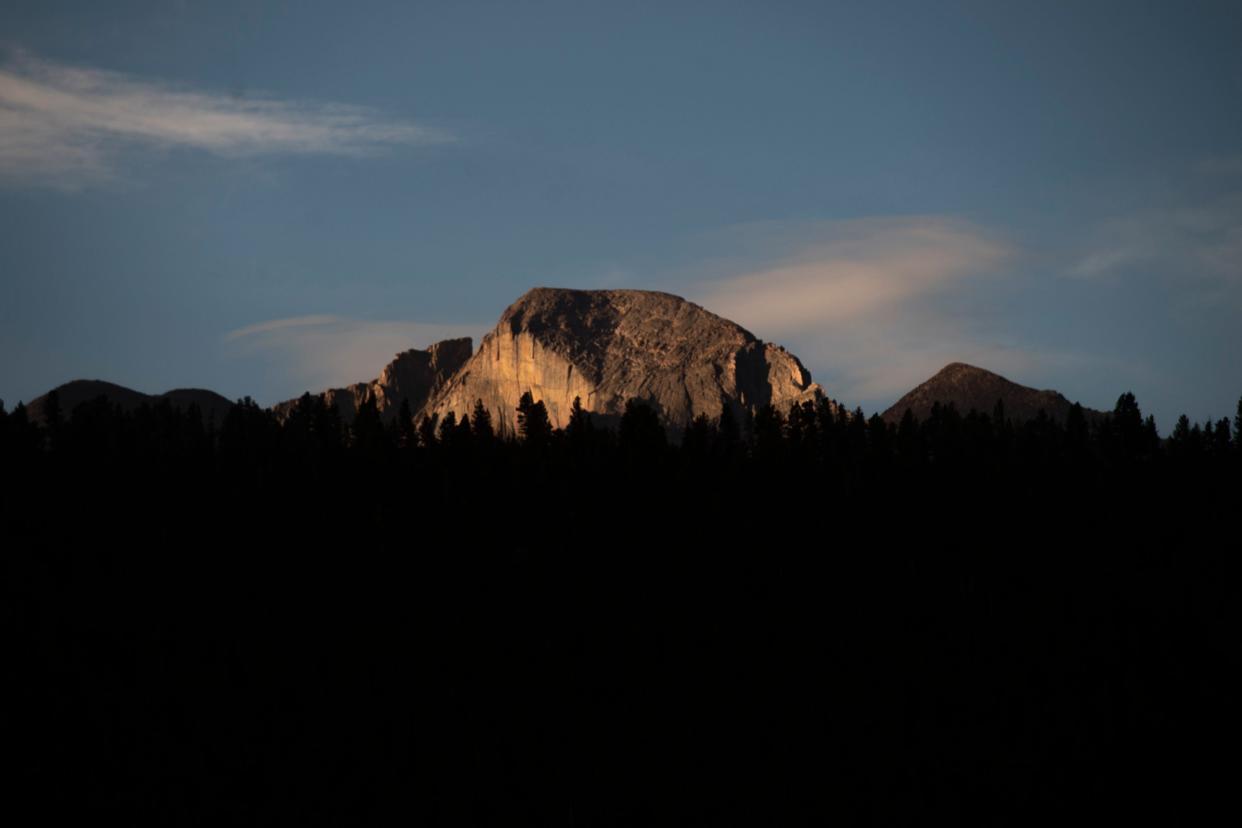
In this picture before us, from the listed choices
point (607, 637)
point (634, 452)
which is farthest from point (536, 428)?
point (607, 637)

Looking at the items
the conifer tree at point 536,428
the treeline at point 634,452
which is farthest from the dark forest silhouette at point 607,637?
the conifer tree at point 536,428

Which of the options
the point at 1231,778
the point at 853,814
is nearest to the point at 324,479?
the point at 853,814

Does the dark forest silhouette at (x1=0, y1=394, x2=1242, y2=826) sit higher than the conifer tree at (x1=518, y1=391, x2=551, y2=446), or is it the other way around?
the conifer tree at (x1=518, y1=391, x2=551, y2=446)

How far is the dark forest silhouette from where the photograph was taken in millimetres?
115562

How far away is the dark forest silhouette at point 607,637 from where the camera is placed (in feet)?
379

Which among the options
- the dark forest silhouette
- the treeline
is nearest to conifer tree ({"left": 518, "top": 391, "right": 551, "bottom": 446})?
the treeline

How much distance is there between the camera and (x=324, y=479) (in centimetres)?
15988

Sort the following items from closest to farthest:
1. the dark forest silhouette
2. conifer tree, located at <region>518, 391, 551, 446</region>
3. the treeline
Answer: the dark forest silhouette
the treeline
conifer tree, located at <region>518, 391, 551, 446</region>

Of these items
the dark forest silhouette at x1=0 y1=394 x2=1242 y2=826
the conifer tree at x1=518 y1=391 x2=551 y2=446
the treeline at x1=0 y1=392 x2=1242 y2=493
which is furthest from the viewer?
the conifer tree at x1=518 y1=391 x2=551 y2=446

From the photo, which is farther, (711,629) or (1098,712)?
(711,629)

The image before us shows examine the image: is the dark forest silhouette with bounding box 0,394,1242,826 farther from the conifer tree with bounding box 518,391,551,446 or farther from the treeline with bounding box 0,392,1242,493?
the conifer tree with bounding box 518,391,551,446

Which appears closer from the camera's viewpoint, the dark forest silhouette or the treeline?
the dark forest silhouette

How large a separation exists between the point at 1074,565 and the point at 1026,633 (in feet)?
49.8

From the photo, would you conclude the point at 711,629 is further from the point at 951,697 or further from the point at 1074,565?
the point at 1074,565
